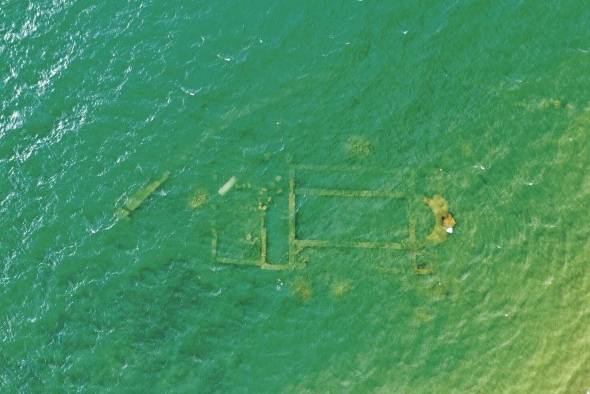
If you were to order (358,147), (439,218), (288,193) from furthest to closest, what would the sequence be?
(288,193), (358,147), (439,218)

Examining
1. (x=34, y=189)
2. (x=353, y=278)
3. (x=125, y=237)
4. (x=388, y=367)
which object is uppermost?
(x=34, y=189)

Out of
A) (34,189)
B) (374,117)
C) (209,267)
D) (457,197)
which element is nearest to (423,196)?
(457,197)

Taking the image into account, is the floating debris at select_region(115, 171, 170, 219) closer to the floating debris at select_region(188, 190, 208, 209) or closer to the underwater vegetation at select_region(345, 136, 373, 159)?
the floating debris at select_region(188, 190, 208, 209)

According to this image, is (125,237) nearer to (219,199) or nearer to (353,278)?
(219,199)

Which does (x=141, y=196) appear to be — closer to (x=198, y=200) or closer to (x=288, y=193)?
(x=198, y=200)

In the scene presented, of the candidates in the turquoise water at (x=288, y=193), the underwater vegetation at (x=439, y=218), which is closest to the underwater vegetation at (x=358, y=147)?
the turquoise water at (x=288, y=193)

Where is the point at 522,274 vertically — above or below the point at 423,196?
below

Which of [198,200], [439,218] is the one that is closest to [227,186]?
[198,200]
